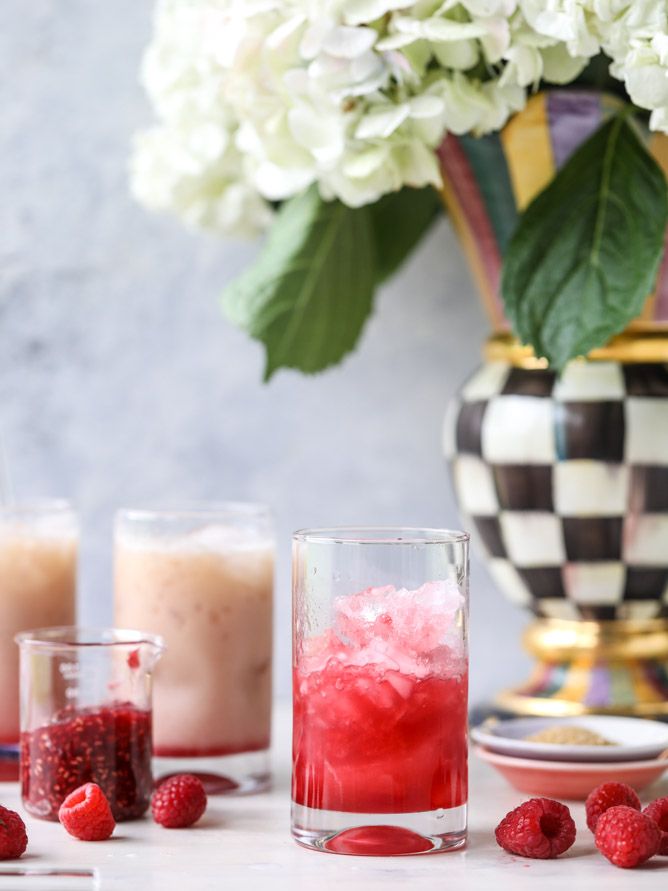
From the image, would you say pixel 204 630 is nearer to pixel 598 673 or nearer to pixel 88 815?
pixel 88 815

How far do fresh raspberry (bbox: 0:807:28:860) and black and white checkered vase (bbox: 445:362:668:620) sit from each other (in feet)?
1.70

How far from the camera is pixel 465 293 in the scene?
141 centimetres

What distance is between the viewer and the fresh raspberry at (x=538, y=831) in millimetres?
811

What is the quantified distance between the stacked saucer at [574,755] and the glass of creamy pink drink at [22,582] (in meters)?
0.37

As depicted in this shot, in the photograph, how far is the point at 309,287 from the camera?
1.13 meters

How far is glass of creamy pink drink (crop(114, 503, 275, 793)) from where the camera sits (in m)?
1.02

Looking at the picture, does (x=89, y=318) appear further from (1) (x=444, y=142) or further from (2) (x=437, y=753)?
(2) (x=437, y=753)

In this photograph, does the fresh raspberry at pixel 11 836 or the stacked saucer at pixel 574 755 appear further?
the stacked saucer at pixel 574 755

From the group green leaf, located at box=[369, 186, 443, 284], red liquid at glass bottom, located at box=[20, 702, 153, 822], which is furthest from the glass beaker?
green leaf, located at box=[369, 186, 443, 284]

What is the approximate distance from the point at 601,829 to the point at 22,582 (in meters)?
0.52

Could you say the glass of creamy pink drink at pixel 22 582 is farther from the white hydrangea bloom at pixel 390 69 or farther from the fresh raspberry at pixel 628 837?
the fresh raspberry at pixel 628 837

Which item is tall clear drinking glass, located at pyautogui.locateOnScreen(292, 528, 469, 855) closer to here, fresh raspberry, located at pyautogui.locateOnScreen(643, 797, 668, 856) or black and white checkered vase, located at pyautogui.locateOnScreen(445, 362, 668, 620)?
fresh raspberry, located at pyautogui.locateOnScreen(643, 797, 668, 856)

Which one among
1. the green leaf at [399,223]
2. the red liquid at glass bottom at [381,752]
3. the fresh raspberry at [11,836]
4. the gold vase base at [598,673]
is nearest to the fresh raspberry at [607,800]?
the red liquid at glass bottom at [381,752]

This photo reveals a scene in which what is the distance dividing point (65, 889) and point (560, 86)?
0.72 metres
